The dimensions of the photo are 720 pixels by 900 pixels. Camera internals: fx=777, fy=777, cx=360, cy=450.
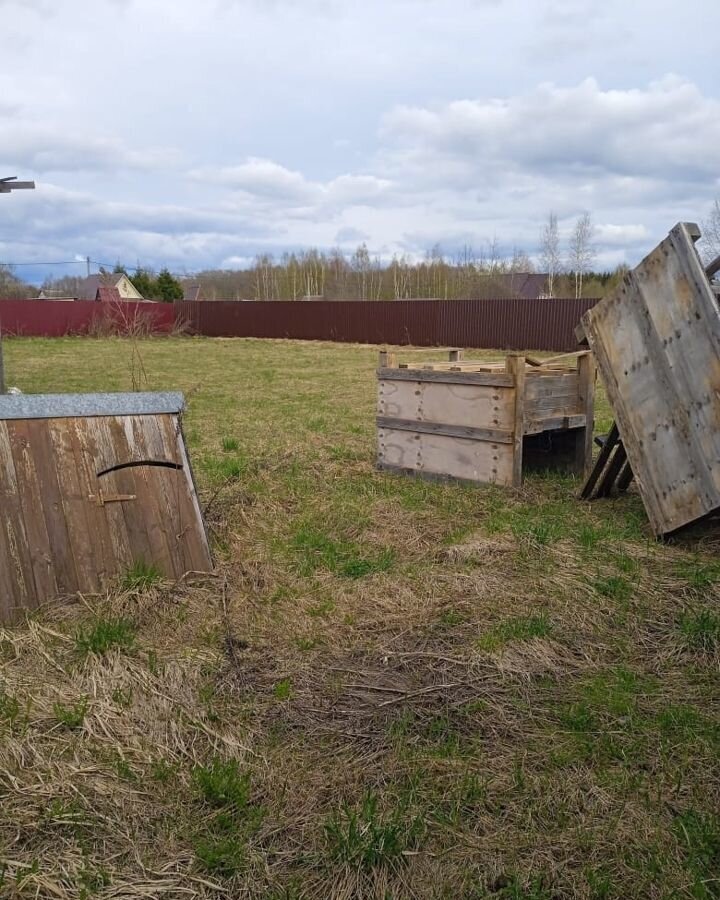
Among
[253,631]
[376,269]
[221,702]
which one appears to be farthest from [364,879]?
[376,269]

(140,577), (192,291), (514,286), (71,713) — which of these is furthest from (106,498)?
(192,291)

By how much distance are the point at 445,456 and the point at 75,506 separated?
3.65 metres

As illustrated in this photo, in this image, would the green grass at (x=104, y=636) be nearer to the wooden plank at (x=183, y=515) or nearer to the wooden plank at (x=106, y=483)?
the wooden plank at (x=106, y=483)

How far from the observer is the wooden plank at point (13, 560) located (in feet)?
13.3

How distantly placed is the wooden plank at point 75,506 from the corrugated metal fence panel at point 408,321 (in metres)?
20.1

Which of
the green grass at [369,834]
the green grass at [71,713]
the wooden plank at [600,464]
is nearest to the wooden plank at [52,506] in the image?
the green grass at [71,713]

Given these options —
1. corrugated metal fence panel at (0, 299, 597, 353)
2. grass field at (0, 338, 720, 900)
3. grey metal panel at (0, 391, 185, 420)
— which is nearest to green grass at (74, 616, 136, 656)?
grass field at (0, 338, 720, 900)

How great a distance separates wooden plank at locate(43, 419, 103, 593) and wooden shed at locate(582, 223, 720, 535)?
367cm

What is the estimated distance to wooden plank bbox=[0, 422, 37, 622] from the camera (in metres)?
4.05

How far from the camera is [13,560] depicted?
4113 millimetres

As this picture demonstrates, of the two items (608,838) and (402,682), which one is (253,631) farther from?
(608,838)

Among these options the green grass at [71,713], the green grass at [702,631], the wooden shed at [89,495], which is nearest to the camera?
the green grass at [71,713]

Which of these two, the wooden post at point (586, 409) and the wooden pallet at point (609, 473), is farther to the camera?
the wooden post at point (586, 409)

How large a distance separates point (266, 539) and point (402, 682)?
7.46ft
